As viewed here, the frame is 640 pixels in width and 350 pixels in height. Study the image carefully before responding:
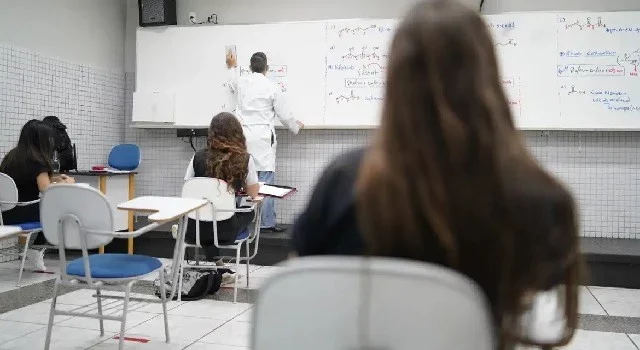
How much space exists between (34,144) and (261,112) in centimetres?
187

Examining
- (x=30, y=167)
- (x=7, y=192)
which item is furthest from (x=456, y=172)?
(x=30, y=167)

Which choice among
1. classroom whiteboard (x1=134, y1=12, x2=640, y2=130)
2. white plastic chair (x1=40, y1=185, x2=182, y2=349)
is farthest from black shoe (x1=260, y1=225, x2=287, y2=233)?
white plastic chair (x1=40, y1=185, x2=182, y2=349)

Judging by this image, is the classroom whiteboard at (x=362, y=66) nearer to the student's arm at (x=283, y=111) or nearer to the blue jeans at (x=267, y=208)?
the student's arm at (x=283, y=111)

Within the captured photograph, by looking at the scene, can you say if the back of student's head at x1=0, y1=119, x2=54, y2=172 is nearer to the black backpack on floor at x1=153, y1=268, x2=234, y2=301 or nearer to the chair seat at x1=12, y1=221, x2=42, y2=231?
the chair seat at x1=12, y1=221, x2=42, y2=231

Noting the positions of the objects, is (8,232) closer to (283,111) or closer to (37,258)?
(37,258)

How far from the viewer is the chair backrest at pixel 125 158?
521cm

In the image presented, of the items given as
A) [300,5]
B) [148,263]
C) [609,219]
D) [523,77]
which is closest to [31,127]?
[148,263]

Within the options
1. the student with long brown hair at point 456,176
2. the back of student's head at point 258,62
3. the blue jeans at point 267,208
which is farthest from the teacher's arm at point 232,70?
the student with long brown hair at point 456,176

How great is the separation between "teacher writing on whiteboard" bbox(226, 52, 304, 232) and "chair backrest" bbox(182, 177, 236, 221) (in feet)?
5.11

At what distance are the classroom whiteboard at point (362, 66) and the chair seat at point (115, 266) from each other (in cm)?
277

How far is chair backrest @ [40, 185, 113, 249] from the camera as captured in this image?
2.32m

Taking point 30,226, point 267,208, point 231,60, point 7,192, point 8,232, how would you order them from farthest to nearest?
point 231,60 → point 267,208 → point 30,226 → point 7,192 → point 8,232

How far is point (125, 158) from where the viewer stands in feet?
17.2

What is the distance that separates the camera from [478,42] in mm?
862
